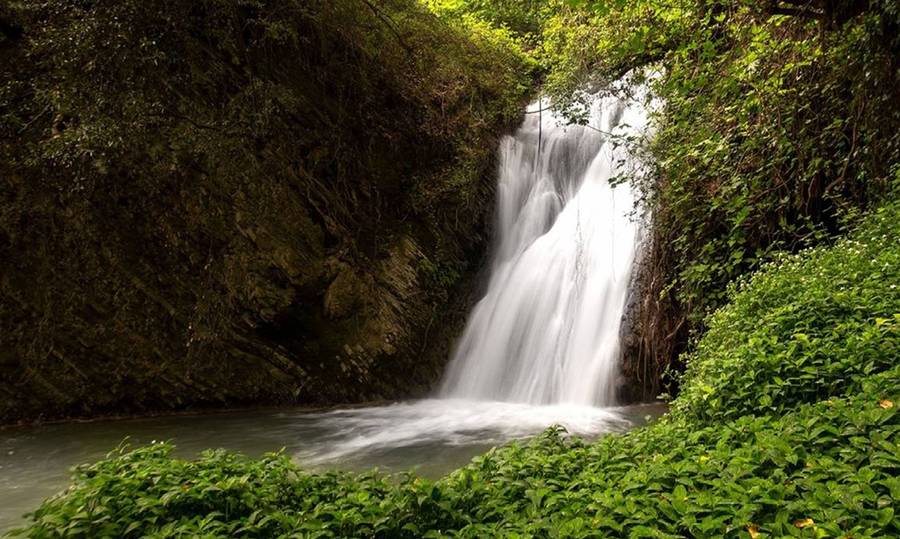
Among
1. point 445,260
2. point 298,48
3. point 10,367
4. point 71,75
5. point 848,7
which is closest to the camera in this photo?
point 848,7

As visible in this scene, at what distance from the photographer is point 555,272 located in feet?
32.1

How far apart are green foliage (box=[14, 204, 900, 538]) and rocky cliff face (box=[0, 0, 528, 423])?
460cm

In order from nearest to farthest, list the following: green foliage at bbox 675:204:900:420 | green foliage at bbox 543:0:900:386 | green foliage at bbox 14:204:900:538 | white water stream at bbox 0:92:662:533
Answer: green foliage at bbox 14:204:900:538
green foliage at bbox 675:204:900:420
green foliage at bbox 543:0:900:386
white water stream at bbox 0:92:662:533

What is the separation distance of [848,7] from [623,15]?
3.47 metres

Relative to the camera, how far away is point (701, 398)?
3697 mm

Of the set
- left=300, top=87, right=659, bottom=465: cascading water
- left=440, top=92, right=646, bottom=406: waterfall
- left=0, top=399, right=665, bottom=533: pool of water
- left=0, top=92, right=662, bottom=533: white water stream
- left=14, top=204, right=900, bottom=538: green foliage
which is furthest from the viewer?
left=440, top=92, right=646, bottom=406: waterfall

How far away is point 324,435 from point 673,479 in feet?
17.2

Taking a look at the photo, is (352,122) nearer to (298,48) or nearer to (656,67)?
(298,48)

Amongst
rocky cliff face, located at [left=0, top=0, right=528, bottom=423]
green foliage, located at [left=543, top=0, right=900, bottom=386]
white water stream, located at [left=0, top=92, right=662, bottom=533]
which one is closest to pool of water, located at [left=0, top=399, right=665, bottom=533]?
white water stream, located at [left=0, top=92, right=662, bottom=533]

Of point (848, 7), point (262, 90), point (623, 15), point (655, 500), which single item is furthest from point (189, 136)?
point (848, 7)

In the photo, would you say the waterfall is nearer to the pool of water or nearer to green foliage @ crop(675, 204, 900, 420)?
the pool of water

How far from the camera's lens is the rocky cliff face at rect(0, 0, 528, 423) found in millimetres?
6598

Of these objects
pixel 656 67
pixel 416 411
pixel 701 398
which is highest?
pixel 656 67

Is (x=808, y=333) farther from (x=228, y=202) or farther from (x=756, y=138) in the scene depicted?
(x=228, y=202)
